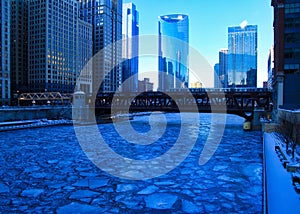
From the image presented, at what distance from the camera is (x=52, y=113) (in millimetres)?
70812

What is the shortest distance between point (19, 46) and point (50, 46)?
713 inches

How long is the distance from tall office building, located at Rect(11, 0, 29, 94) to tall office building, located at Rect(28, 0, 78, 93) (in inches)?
216

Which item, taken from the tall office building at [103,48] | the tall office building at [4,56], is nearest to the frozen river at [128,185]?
the tall office building at [4,56]

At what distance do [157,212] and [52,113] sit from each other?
6531cm

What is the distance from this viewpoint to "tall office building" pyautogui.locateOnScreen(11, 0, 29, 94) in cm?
14412

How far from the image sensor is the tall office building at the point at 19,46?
473ft

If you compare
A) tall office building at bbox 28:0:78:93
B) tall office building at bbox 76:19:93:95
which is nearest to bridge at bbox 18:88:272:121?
tall office building at bbox 28:0:78:93

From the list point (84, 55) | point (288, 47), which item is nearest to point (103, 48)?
point (84, 55)

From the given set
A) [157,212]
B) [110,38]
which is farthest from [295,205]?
[110,38]

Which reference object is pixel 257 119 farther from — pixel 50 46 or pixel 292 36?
pixel 50 46

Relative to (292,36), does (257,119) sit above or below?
below

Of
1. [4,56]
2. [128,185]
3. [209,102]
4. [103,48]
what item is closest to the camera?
[128,185]

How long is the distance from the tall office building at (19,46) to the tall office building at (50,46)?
5.48 m

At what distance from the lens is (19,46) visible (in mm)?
147750
